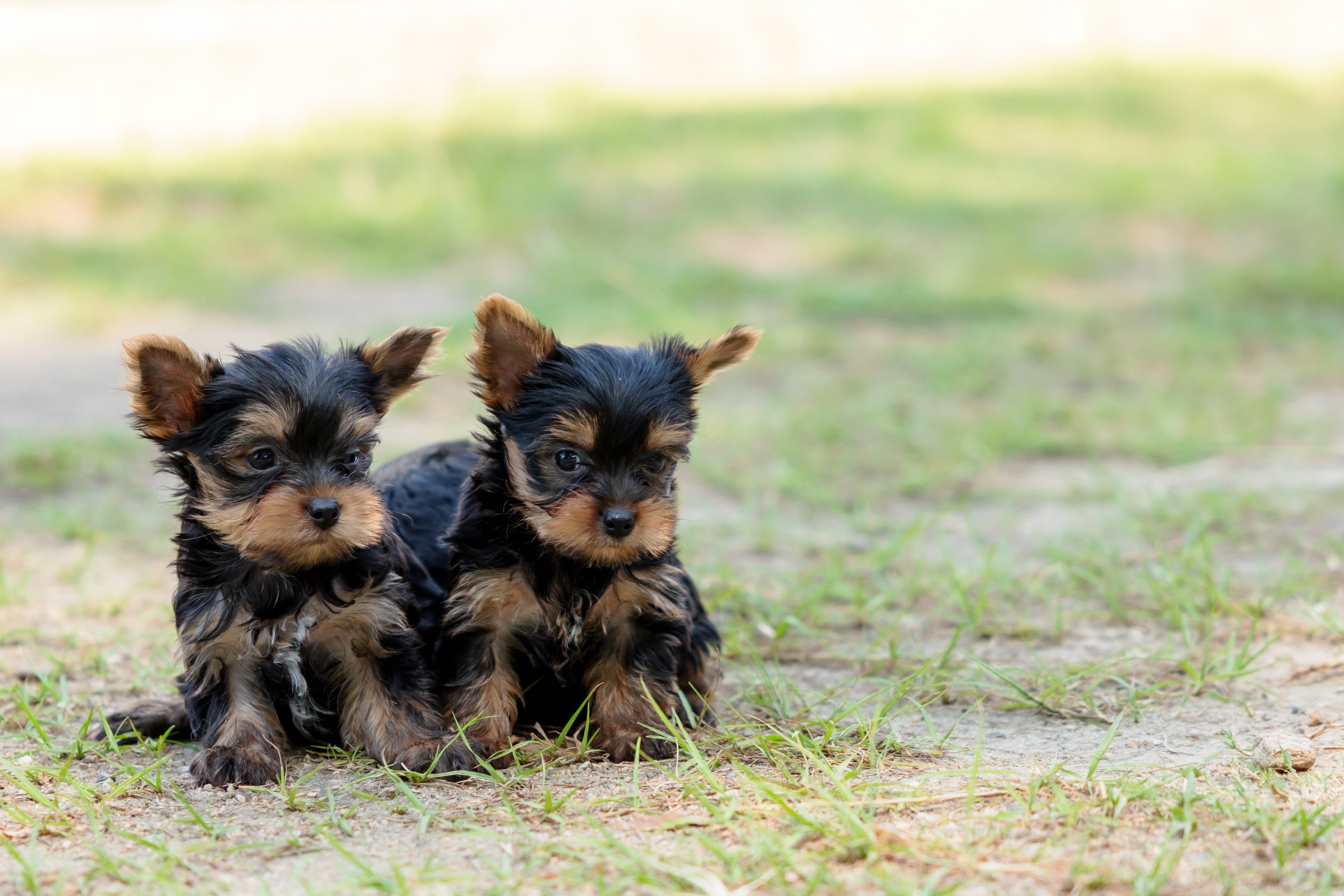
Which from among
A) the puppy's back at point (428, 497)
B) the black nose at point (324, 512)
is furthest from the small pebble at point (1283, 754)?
the black nose at point (324, 512)

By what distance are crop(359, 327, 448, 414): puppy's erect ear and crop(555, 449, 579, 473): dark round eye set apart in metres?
0.61

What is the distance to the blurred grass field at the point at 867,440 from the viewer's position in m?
3.62

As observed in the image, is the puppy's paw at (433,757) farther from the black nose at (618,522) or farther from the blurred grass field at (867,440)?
the black nose at (618,522)

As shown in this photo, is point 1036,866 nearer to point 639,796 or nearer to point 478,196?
point 639,796

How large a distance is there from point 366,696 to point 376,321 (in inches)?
291

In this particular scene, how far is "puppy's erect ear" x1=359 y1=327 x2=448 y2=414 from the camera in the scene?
4.49m

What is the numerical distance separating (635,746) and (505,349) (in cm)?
142

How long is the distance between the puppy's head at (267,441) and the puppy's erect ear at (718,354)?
46.5 inches

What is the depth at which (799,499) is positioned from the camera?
7.55 m

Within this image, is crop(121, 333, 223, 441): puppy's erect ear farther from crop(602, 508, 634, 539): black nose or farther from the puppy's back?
crop(602, 508, 634, 539): black nose

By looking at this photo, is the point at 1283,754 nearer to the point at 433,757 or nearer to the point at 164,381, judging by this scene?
the point at 433,757

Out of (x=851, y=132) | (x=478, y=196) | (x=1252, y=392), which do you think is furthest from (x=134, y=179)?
(x=1252, y=392)

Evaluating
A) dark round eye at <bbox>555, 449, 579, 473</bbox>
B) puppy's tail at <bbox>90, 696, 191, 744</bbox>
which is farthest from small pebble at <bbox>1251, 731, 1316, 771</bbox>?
puppy's tail at <bbox>90, 696, 191, 744</bbox>

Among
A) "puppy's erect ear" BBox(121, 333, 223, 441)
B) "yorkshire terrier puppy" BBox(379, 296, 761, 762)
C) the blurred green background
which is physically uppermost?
the blurred green background
